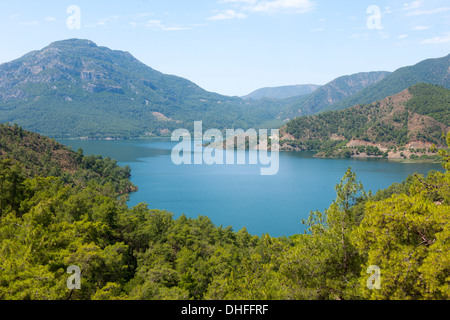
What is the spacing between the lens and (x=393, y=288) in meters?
9.15

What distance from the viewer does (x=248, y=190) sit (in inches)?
3103

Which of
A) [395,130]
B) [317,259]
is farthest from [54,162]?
[395,130]

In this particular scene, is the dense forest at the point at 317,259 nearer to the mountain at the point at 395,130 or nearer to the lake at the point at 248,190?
the lake at the point at 248,190

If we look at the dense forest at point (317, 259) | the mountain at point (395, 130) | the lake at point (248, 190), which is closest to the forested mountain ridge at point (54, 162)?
the lake at point (248, 190)

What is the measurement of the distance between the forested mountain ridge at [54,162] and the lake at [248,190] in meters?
6.74

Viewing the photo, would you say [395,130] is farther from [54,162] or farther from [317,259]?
[317,259]

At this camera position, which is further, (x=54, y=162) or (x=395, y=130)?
(x=395, y=130)

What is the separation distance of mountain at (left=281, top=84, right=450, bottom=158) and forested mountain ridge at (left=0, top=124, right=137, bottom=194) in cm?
10474

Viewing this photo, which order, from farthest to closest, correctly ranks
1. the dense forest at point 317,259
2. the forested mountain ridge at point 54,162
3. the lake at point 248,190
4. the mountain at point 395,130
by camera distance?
the mountain at point 395,130 < the forested mountain ridge at point 54,162 < the lake at point 248,190 < the dense forest at point 317,259

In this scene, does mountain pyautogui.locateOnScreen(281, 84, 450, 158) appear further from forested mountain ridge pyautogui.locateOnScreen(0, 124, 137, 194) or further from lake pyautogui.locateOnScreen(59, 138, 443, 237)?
forested mountain ridge pyautogui.locateOnScreen(0, 124, 137, 194)

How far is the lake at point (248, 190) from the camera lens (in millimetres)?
57031

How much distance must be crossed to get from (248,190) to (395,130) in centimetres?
11894

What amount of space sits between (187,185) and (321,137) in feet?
438
